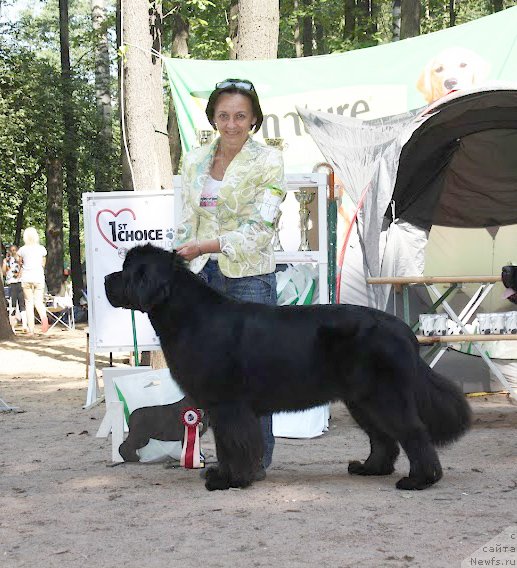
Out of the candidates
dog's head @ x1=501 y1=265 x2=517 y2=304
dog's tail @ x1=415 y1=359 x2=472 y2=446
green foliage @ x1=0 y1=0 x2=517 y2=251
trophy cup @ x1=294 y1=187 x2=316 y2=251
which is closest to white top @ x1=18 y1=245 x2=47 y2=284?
green foliage @ x1=0 y1=0 x2=517 y2=251

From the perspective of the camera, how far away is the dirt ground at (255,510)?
3.37m

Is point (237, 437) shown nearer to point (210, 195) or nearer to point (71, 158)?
point (210, 195)

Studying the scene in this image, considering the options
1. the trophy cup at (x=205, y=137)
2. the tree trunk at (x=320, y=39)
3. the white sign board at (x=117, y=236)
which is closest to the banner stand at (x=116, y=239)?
the white sign board at (x=117, y=236)

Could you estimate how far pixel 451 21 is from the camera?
27.5m

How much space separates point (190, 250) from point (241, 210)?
349 millimetres

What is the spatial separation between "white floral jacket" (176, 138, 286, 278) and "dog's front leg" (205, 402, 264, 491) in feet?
2.35

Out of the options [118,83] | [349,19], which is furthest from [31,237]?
[349,19]

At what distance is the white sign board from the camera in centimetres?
766

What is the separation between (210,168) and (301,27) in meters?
20.5

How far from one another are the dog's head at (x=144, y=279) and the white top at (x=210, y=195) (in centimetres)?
41

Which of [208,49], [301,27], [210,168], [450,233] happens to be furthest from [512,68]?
[301,27]

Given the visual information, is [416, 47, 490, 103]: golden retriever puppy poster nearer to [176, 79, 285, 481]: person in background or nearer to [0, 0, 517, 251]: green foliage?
[176, 79, 285, 481]: person in background

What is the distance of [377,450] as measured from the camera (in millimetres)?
4742

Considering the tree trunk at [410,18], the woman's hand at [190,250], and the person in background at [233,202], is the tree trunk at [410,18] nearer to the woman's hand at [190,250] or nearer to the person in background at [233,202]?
the person in background at [233,202]
